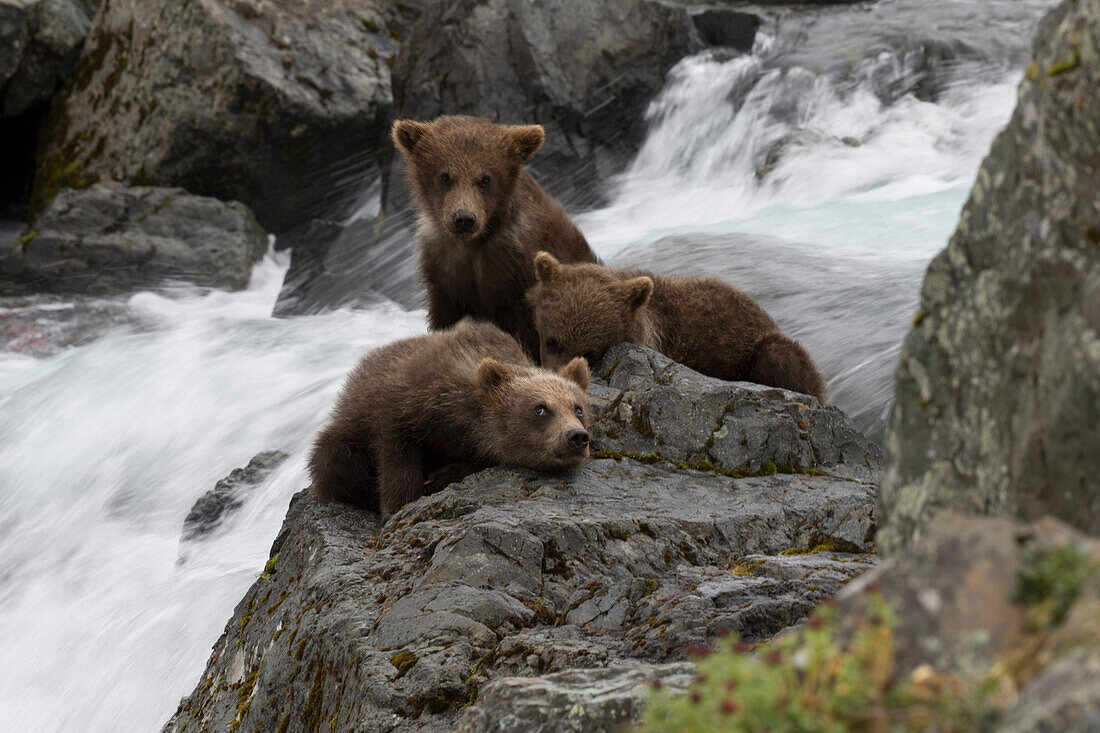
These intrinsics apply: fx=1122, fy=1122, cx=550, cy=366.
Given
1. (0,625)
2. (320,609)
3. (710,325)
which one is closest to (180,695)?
(320,609)

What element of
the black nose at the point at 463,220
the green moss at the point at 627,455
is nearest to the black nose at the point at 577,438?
the green moss at the point at 627,455

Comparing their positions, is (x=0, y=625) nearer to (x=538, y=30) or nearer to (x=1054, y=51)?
(x=1054, y=51)

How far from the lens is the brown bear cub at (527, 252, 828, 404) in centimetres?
773

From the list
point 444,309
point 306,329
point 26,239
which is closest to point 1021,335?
point 444,309

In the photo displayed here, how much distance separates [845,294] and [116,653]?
24.1 ft

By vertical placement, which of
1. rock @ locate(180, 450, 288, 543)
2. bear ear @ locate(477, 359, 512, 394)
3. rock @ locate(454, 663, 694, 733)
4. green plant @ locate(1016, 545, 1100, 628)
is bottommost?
rock @ locate(180, 450, 288, 543)

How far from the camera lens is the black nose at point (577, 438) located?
549 cm

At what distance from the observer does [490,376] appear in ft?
19.8

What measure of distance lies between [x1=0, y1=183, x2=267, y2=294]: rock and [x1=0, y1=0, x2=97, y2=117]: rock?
332 centimetres

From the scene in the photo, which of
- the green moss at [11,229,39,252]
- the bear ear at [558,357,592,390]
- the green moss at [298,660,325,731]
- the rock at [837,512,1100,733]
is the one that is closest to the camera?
the rock at [837,512,1100,733]

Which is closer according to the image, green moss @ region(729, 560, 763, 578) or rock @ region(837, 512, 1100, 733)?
rock @ region(837, 512, 1100, 733)

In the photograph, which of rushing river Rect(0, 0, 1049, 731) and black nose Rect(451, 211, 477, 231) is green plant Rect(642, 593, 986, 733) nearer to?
rushing river Rect(0, 0, 1049, 731)

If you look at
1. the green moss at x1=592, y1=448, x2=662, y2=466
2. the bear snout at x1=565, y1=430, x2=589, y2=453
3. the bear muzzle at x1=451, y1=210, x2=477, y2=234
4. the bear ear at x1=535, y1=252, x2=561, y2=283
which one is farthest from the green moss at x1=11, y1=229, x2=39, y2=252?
the bear snout at x1=565, y1=430, x2=589, y2=453

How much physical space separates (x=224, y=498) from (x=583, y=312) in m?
3.53
